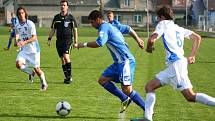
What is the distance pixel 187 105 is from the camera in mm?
11250

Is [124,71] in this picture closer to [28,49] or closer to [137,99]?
[137,99]

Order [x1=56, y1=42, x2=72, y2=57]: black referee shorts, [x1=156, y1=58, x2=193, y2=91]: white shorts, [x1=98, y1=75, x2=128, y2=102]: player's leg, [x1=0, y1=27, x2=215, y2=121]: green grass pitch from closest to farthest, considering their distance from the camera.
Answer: [x1=156, y1=58, x2=193, y2=91]: white shorts → [x1=98, y1=75, x2=128, y2=102]: player's leg → [x1=0, y1=27, x2=215, y2=121]: green grass pitch → [x1=56, y1=42, x2=72, y2=57]: black referee shorts

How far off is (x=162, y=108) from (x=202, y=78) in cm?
614

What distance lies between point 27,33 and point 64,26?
2.18m

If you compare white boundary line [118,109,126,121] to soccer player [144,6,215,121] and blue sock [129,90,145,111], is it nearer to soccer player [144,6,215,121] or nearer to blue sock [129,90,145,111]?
blue sock [129,90,145,111]

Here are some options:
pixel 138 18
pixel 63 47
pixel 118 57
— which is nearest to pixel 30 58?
pixel 63 47

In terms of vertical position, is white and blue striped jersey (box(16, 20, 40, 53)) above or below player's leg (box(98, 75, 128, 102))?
above

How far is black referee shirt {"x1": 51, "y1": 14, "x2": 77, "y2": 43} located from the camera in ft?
48.3

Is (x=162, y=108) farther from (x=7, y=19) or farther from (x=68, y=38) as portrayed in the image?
(x=7, y=19)

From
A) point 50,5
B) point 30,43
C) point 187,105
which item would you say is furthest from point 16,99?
point 50,5

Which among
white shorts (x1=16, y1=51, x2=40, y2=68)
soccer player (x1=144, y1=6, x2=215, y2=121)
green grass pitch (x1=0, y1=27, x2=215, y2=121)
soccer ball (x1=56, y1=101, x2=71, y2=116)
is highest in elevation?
soccer player (x1=144, y1=6, x2=215, y2=121)

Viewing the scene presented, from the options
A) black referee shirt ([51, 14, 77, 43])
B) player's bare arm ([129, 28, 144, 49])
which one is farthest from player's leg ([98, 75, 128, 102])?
black referee shirt ([51, 14, 77, 43])

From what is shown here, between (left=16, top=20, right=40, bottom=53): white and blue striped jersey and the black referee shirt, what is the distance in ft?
6.10

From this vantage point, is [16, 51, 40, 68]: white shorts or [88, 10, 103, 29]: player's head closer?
[88, 10, 103, 29]: player's head
